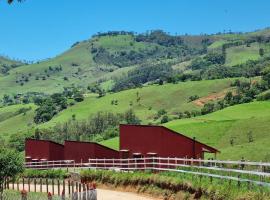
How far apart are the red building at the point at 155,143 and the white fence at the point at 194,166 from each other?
1.91m

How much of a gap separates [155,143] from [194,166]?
630 inches

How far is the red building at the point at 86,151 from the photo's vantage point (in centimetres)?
5697

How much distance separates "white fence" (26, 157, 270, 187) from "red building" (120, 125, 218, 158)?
1.91m

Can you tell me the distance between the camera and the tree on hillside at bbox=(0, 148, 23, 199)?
38656 mm

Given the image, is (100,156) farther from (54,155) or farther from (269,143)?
(269,143)

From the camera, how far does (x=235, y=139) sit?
338 feet

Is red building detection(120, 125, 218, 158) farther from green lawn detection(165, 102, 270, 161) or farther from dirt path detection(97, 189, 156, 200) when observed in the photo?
green lawn detection(165, 102, 270, 161)

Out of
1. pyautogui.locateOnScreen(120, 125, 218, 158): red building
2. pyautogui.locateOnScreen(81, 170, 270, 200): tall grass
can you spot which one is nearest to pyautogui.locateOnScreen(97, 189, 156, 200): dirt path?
pyautogui.locateOnScreen(81, 170, 270, 200): tall grass

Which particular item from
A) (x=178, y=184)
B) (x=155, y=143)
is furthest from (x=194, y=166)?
(x=155, y=143)

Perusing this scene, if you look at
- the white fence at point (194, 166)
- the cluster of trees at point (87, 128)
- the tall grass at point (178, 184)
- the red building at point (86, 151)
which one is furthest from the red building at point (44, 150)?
the cluster of trees at point (87, 128)

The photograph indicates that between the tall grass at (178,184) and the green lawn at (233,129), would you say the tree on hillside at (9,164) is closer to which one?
the tall grass at (178,184)

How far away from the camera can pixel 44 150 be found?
66.1 metres

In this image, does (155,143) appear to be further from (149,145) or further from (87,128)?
(87,128)

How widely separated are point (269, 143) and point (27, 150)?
33.0m
